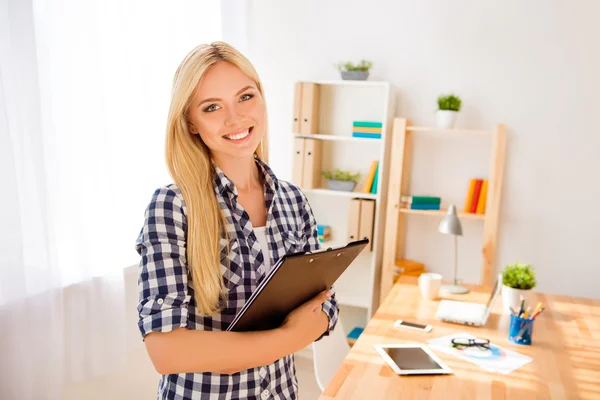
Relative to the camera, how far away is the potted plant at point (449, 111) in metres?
3.44

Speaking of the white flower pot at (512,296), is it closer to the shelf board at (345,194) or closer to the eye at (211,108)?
the shelf board at (345,194)

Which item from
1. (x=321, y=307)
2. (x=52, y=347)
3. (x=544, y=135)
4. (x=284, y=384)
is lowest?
(x=52, y=347)

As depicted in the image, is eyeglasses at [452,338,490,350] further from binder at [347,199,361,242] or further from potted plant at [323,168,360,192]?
potted plant at [323,168,360,192]

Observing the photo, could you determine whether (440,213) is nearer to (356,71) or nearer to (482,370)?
(356,71)

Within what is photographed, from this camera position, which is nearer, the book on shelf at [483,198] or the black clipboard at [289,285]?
the black clipboard at [289,285]

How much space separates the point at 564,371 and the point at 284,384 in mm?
1158

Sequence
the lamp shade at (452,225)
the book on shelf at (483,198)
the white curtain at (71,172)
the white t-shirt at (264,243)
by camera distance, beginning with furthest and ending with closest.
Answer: the book on shelf at (483,198) < the lamp shade at (452,225) < the white curtain at (71,172) < the white t-shirt at (264,243)

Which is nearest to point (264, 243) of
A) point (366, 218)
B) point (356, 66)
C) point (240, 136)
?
point (240, 136)

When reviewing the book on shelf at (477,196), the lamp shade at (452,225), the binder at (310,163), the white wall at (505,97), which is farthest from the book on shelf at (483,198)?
the binder at (310,163)

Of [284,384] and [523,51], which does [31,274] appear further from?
[523,51]

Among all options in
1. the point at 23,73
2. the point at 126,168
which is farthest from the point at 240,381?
the point at 126,168

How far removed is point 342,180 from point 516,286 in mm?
1538

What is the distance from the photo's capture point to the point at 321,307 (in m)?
1.40

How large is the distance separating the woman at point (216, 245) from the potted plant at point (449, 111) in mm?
2231
